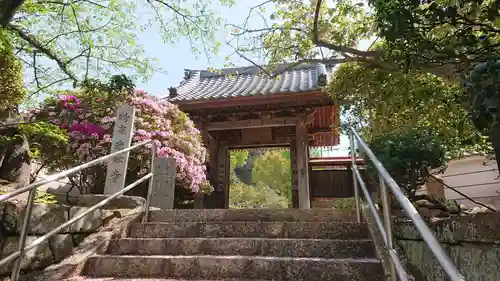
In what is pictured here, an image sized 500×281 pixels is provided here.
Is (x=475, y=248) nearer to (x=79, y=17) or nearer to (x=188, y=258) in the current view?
(x=188, y=258)

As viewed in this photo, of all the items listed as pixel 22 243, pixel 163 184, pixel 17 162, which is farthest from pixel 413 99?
pixel 17 162

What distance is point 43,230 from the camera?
2523 mm

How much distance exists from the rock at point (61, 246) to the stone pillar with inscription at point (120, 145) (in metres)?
1.46

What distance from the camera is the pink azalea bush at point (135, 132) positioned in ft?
18.0

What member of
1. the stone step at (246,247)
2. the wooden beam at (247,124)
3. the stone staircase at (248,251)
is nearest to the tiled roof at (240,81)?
the wooden beam at (247,124)

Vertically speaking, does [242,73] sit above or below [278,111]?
above

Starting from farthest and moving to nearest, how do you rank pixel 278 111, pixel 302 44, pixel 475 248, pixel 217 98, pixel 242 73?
pixel 242 73, pixel 278 111, pixel 217 98, pixel 302 44, pixel 475 248

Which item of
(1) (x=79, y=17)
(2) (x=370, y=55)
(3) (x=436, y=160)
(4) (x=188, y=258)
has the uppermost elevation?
(1) (x=79, y=17)

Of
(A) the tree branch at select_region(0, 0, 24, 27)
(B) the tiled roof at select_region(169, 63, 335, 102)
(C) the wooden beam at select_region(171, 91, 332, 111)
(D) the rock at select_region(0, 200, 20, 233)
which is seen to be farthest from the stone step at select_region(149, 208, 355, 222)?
(B) the tiled roof at select_region(169, 63, 335, 102)

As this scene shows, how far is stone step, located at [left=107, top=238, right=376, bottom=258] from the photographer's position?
254 centimetres

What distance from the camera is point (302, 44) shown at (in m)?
4.27

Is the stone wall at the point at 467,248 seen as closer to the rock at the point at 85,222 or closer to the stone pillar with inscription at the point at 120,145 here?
the rock at the point at 85,222

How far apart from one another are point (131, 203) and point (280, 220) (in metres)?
1.80

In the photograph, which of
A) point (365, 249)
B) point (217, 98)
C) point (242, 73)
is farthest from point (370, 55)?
point (242, 73)
